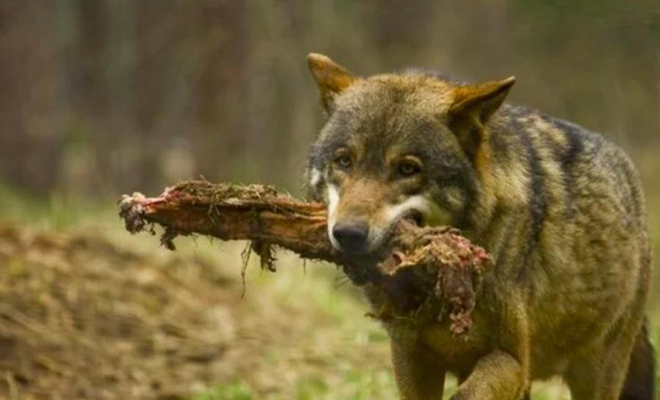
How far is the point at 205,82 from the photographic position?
65.2 feet

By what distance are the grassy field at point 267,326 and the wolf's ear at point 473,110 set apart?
1.69 m

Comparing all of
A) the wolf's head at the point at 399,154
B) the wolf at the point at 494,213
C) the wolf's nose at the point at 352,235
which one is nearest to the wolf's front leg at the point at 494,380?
the wolf at the point at 494,213

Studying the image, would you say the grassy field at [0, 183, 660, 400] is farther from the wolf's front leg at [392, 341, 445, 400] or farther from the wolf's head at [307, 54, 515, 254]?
the wolf's head at [307, 54, 515, 254]

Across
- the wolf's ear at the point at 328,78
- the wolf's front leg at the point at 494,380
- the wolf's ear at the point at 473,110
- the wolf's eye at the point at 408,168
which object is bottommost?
the wolf's front leg at the point at 494,380

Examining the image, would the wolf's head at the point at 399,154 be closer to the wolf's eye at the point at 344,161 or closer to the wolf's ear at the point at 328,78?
the wolf's eye at the point at 344,161

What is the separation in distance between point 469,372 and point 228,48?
13362 millimetres

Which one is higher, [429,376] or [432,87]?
[432,87]

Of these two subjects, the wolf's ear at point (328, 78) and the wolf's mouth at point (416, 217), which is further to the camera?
the wolf's ear at point (328, 78)

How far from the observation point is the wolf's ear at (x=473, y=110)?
20.2ft

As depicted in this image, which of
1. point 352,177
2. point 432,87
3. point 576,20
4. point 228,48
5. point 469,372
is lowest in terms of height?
point 469,372

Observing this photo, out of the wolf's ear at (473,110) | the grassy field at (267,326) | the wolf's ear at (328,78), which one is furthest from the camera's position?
the grassy field at (267,326)

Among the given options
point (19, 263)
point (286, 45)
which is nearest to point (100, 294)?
point (19, 263)

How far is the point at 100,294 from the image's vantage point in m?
10.1

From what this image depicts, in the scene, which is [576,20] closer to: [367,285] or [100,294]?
[367,285]
